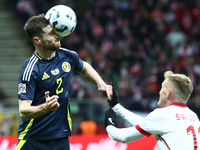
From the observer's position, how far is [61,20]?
3529mm

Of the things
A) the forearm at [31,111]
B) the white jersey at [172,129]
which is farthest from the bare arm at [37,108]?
the white jersey at [172,129]

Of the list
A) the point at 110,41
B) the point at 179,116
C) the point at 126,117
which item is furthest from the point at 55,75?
the point at 110,41

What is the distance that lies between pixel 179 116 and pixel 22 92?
1.61 metres

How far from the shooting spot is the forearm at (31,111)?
10.8 feet

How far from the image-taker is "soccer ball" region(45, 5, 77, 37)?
3.54m

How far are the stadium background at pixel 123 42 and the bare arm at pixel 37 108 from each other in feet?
20.7

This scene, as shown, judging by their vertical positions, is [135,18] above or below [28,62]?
above

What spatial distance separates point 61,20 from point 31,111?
1.01 metres

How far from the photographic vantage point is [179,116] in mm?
3242

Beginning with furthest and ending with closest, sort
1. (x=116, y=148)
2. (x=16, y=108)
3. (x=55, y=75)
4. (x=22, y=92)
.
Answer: (x=16, y=108) → (x=116, y=148) → (x=55, y=75) → (x=22, y=92)

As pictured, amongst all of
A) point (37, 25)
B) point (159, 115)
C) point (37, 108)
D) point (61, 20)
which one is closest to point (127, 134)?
point (159, 115)

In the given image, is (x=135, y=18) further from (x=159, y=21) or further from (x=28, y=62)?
(x=28, y=62)

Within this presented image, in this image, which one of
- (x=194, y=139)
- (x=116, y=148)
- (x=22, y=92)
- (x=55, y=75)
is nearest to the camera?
(x=194, y=139)

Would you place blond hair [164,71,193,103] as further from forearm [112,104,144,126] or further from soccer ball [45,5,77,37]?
soccer ball [45,5,77,37]
